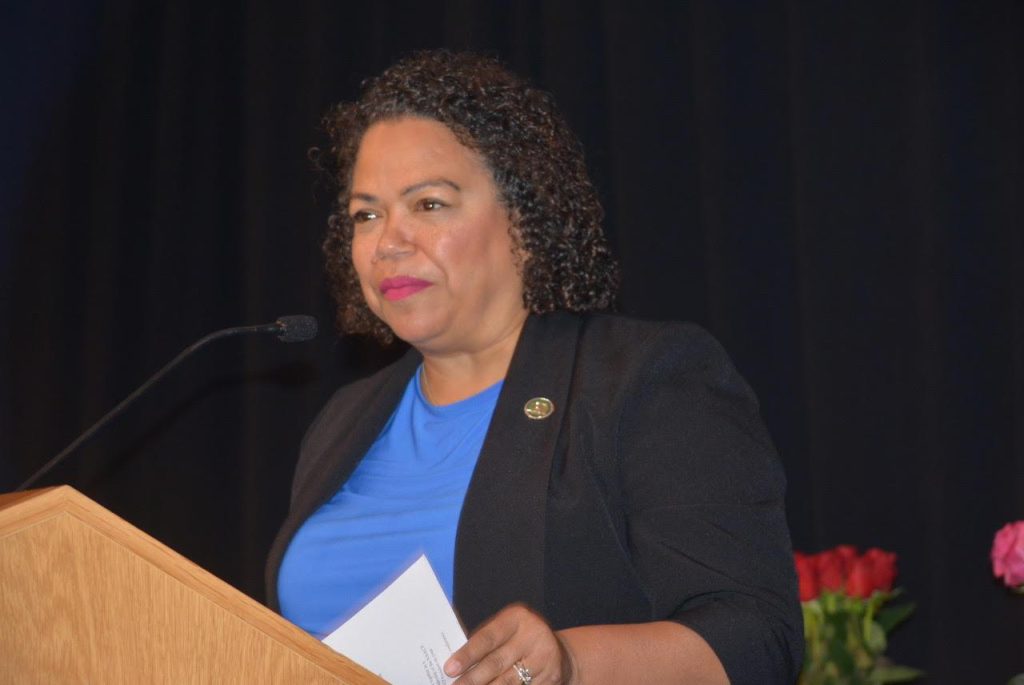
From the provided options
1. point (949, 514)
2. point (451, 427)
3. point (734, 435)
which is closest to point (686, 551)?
point (734, 435)

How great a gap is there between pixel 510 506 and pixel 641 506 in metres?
0.18

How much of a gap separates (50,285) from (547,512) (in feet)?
10.7

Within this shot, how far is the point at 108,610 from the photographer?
919 mm

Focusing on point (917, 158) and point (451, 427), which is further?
point (917, 158)

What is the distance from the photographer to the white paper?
1.27 metres

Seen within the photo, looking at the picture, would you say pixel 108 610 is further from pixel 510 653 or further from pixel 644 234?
pixel 644 234

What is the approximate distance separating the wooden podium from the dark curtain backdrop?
2.13 meters

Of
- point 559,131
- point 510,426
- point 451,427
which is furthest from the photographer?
point 559,131

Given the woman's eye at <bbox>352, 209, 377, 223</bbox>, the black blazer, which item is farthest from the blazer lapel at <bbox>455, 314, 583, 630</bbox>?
the woman's eye at <bbox>352, 209, 377, 223</bbox>

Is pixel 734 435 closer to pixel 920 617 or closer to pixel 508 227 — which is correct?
pixel 508 227

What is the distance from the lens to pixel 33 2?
415 cm

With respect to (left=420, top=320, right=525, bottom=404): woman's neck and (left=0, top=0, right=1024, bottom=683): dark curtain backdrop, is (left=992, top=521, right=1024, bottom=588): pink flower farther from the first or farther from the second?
(left=0, top=0, right=1024, bottom=683): dark curtain backdrop

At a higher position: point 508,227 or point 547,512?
point 508,227

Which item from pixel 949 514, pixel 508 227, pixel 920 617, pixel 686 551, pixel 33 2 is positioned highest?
pixel 33 2
